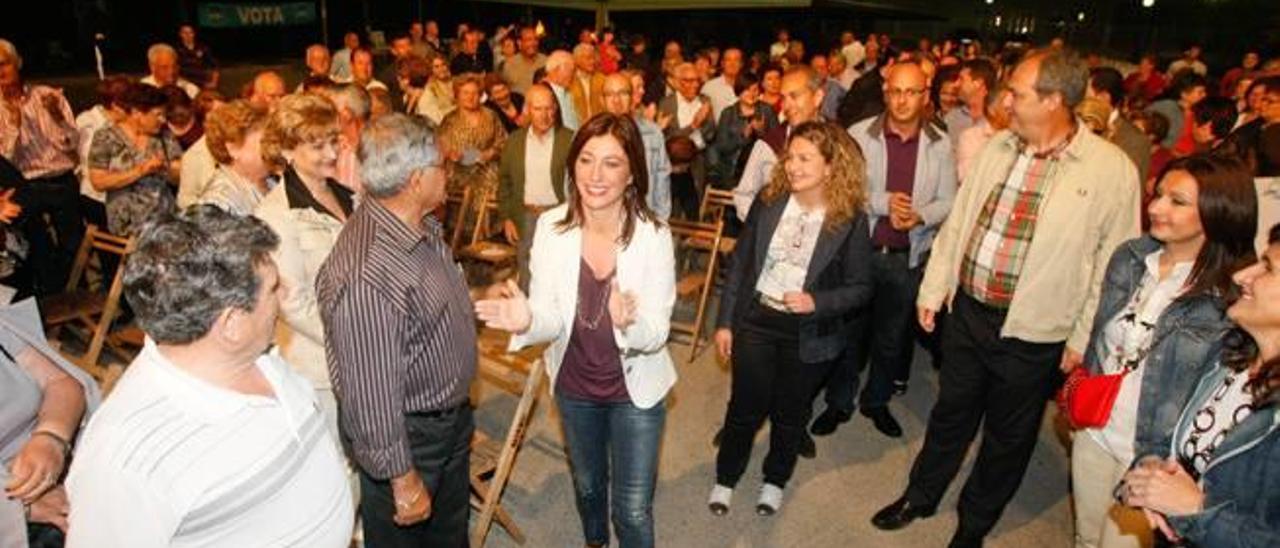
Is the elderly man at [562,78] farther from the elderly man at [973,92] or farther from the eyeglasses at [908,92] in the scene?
the eyeglasses at [908,92]

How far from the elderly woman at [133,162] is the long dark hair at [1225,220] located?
5121 mm

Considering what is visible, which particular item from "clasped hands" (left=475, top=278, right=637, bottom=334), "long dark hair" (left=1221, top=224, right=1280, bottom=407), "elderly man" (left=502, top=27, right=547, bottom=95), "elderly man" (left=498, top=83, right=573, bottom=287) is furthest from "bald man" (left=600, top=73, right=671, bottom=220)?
"elderly man" (left=502, top=27, right=547, bottom=95)

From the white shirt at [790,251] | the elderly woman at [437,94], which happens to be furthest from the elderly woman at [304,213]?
the elderly woman at [437,94]

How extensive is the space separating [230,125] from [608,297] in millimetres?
1939

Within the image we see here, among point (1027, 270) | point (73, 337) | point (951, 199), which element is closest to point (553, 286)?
point (1027, 270)

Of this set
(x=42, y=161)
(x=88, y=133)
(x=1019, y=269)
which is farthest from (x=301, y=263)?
(x=42, y=161)

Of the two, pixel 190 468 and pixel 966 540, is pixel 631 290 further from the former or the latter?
pixel 966 540

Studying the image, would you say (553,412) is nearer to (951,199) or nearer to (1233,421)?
(951,199)

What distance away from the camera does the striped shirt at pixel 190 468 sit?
1.40 meters

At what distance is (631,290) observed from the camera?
2.65 meters

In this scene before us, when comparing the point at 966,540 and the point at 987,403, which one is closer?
the point at 987,403

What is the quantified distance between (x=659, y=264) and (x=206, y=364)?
148cm

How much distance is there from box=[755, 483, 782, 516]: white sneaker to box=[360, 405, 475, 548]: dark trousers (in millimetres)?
1559

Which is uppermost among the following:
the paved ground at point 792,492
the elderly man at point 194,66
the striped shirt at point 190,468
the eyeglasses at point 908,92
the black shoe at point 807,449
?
the elderly man at point 194,66
